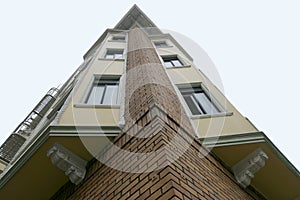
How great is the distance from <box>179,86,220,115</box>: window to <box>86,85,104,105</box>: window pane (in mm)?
2025

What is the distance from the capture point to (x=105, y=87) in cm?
812

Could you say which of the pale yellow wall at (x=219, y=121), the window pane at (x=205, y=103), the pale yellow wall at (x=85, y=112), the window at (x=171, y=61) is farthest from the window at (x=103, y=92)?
the window at (x=171, y=61)

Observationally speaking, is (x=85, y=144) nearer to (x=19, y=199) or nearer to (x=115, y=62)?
(x=19, y=199)

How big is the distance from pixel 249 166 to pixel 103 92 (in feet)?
13.3

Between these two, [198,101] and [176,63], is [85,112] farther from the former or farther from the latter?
[176,63]

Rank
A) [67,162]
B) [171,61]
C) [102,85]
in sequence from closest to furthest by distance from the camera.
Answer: [67,162], [102,85], [171,61]

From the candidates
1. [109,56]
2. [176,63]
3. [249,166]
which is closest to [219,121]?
[249,166]

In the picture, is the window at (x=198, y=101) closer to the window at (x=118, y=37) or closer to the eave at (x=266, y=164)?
the eave at (x=266, y=164)

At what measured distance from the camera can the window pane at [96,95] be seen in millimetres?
7052

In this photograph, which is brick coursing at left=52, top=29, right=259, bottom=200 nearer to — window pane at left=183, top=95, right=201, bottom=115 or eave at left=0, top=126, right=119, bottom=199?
eave at left=0, top=126, right=119, bottom=199

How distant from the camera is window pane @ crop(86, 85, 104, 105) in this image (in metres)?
7.05

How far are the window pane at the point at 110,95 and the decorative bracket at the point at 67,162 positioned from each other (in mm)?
1936

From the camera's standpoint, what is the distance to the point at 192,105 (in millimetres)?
7195

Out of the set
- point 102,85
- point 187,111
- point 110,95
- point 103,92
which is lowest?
point 187,111
